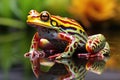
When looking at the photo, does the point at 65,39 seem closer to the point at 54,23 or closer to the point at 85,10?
the point at 54,23

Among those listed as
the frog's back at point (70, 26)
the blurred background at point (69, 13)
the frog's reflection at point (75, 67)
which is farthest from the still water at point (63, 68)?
the blurred background at point (69, 13)

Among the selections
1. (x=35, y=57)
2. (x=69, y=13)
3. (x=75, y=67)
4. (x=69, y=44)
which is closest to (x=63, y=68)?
(x=75, y=67)

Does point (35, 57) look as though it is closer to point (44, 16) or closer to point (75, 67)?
point (44, 16)

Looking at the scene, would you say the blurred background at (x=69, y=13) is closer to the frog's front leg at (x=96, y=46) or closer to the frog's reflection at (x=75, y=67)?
the frog's front leg at (x=96, y=46)

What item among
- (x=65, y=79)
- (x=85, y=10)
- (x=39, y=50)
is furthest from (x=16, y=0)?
(x=65, y=79)

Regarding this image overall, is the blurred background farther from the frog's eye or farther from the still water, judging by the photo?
the frog's eye

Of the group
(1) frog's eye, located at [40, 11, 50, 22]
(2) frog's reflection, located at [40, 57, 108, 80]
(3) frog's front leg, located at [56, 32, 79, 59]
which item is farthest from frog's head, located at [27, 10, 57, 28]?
(2) frog's reflection, located at [40, 57, 108, 80]

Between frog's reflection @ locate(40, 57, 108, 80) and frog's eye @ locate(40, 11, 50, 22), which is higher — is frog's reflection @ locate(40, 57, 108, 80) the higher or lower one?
the lower one
